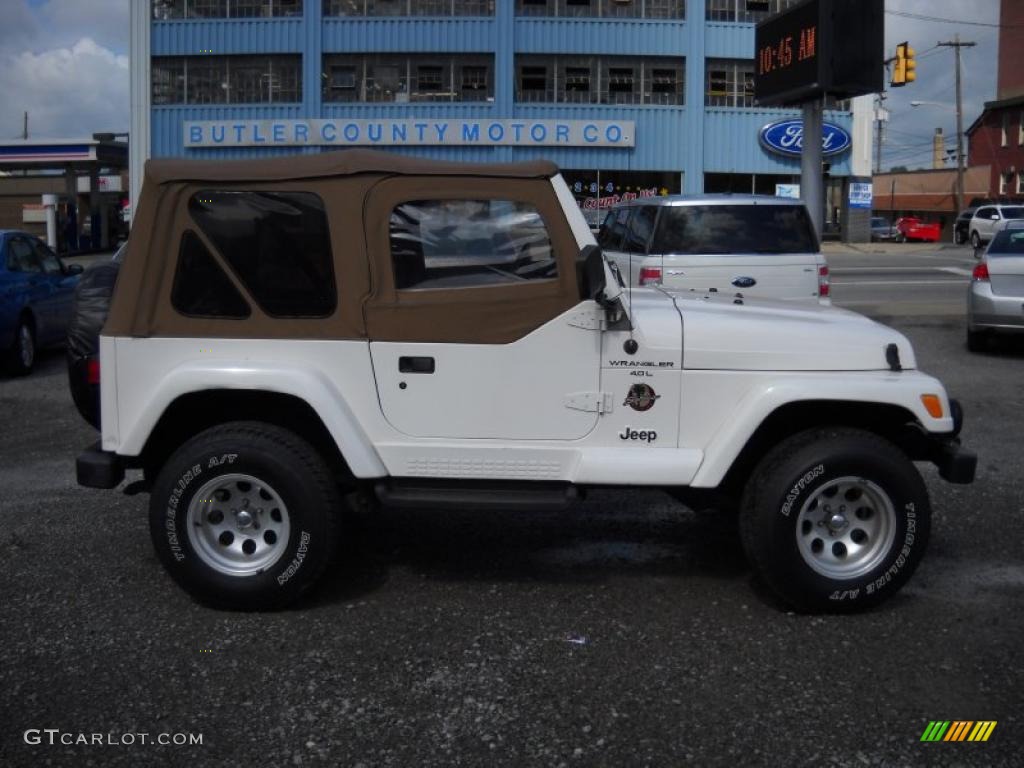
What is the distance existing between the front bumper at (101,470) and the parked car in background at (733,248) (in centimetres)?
676

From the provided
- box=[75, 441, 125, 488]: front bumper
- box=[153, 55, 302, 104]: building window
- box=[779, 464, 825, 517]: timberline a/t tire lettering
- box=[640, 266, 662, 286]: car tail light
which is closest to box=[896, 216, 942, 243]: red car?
box=[153, 55, 302, 104]: building window

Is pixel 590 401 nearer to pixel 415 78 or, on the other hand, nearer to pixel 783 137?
pixel 415 78

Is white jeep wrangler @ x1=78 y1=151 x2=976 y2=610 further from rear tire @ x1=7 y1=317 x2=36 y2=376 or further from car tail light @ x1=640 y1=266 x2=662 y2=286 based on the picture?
rear tire @ x1=7 y1=317 x2=36 y2=376

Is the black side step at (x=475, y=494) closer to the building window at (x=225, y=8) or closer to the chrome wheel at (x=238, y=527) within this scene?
the chrome wheel at (x=238, y=527)

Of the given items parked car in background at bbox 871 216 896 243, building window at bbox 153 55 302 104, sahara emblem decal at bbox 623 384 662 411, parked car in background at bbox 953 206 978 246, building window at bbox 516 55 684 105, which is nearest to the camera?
sahara emblem decal at bbox 623 384 662 411

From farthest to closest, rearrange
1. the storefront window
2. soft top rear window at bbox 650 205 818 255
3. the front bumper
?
the storefront window < soft top rear window at bbox 650 205 818 255 < the front bumper

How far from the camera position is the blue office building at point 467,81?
1519 inches

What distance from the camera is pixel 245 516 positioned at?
4.98 m

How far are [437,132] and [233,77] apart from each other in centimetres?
746

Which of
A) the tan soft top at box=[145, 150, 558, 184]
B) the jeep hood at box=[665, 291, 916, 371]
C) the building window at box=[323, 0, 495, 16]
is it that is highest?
the building window at box=[323, 0, 495, 16]

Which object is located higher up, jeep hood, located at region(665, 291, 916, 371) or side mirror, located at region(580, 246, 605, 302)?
side mirror, located at region(580, 246, 605, 302)

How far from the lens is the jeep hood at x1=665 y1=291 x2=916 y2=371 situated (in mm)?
4922

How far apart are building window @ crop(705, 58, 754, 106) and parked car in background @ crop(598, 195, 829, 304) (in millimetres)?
29820

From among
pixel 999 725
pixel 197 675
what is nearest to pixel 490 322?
pixel 197 675
